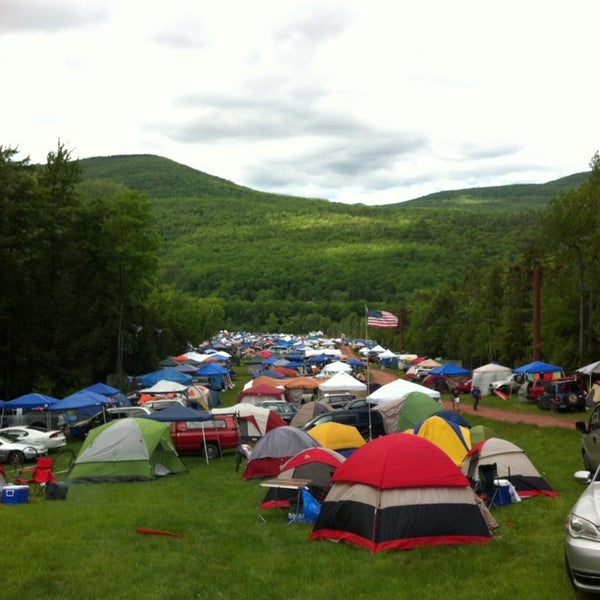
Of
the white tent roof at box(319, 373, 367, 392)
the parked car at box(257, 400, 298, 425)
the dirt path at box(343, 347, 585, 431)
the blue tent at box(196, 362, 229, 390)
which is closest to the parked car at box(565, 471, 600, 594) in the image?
the dirt path at box(343, 347, 585, 431)

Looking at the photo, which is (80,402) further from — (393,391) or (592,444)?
(592,444)

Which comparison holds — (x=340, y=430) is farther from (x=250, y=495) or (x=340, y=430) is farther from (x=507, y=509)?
(x=507, y=509)

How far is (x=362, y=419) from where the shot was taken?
2362 centimetres

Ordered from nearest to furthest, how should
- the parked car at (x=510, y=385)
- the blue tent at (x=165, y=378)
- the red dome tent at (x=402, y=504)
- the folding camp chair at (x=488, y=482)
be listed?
1. the red dome tent at (x=402, y=504)
2. the folding camp chair at (x=488, y=482)
3. the parked car at (x=510, y=385)
4. the blue tent at (x=165, y=378)

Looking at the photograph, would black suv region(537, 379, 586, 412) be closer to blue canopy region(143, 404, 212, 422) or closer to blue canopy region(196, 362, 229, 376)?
blue canopy region(143, 404, 212, 422)

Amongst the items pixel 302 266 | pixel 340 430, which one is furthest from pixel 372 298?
pixel 340 430

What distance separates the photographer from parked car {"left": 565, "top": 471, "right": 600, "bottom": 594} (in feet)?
23.5

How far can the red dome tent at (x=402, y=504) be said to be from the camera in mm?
10516

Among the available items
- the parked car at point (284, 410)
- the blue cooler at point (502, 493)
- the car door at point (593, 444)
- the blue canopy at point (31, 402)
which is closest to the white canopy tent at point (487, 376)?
the parked car at point (284, 410)

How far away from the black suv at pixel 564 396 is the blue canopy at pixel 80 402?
18295mm

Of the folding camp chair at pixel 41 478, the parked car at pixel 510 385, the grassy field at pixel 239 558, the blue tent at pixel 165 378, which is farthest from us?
the blue tent at pixel 165 378

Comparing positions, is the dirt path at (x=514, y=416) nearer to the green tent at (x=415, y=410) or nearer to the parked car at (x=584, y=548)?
the green tent at (x=415, y=410)

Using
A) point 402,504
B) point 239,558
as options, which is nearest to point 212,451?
point 239,558

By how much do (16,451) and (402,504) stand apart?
16.8m
